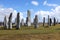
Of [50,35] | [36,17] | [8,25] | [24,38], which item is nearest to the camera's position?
[24,38]

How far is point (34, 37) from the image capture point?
28.8 metres

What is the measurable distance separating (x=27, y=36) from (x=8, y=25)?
15.3 meters

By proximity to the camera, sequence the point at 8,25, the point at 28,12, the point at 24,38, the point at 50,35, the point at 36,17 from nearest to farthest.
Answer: the point at 24,38
the point at 50,35
the point at 8,25
the point at 36,17
the point at 28,12

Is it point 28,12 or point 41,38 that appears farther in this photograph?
point 28,12

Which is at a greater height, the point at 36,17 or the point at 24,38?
the point at 36,17

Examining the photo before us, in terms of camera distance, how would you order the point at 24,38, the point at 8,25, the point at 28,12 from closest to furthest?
the point at 24,38, the point at 8,25, the point at 28,12

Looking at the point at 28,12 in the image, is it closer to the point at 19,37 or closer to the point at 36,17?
the point at 36,17

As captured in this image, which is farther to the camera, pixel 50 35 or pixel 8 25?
pixel 8 25

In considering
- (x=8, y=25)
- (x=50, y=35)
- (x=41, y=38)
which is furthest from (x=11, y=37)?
(x=8, y=25)

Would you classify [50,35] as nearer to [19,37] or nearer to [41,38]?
[41,38]

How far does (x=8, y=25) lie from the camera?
43.6 meters

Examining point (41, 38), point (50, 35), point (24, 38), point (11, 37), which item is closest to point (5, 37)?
point (11, 37)

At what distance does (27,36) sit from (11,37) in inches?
108

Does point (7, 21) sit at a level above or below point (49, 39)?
above
